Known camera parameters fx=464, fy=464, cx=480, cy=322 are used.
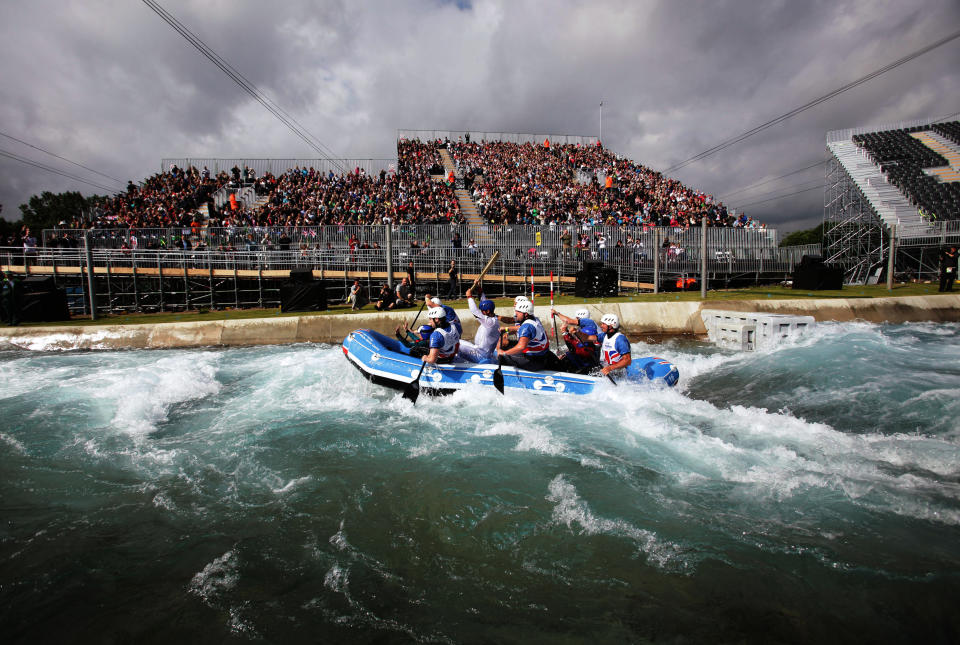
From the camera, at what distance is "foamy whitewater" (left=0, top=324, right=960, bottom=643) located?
132 inches

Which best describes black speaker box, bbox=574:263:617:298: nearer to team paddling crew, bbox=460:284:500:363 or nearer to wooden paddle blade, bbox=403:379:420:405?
team paddling crew, bbox=460:284:500:363

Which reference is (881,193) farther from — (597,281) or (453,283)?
(453,283)

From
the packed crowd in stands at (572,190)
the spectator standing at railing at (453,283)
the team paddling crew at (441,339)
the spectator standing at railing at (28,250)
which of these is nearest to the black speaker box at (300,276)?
the spectator standing at railing at (453,283)

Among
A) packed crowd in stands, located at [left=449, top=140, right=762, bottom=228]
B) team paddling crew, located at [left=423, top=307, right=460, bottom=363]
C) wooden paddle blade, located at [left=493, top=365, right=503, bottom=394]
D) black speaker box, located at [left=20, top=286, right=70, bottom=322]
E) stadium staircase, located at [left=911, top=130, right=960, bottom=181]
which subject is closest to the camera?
wooden paddle blade, located at [left=493, top=365, right=503, bottom=394]

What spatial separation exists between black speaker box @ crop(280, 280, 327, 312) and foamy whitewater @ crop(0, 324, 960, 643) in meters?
6.59

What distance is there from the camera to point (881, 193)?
32188 mm

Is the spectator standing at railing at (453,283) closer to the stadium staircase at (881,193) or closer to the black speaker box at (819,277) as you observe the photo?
the black speaker box at (819,277)

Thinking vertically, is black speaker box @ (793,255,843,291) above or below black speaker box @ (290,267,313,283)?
below

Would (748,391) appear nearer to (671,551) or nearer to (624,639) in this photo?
(671,551)

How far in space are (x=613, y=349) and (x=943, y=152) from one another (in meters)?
47.6

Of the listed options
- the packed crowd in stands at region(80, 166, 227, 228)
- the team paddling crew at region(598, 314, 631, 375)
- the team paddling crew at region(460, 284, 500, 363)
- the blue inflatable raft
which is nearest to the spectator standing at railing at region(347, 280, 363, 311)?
the blue inflatable raft

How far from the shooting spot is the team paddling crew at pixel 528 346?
7957 mm

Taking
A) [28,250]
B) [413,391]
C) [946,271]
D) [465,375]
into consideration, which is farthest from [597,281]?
[28,250]

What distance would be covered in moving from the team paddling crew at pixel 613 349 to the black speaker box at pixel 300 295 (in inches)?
409
